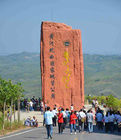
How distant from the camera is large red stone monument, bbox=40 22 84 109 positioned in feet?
133

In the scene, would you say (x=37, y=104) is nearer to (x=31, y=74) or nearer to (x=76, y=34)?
(x=76, y=34)

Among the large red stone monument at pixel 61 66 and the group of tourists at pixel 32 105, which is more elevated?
the large red stone monument at pixel 61 66

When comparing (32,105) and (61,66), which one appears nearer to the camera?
(61,66)

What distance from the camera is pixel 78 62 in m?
40.8

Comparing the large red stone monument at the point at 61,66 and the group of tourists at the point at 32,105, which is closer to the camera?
the large red stone monument at the point at 61,66

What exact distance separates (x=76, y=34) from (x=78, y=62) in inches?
109

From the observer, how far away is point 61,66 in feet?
133

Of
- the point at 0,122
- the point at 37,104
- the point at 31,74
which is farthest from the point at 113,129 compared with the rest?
the point at 31,74

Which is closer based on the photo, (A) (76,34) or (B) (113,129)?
(B) (113,129)

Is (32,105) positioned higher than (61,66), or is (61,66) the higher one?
(61,66)

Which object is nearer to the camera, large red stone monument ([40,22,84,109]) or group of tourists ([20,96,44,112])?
large red stone monument ([40,22,84,109])

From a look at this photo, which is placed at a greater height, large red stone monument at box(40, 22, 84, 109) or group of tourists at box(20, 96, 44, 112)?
large red stone monument at box(40, 22, 84, 109)

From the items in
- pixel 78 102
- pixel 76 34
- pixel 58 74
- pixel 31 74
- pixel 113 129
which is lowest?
pixel 113 129

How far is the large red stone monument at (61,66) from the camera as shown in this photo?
40.4 meters
